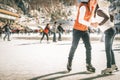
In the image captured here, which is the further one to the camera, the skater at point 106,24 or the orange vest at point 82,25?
the orange vest at point 82,25

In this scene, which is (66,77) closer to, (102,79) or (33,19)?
(102,79)

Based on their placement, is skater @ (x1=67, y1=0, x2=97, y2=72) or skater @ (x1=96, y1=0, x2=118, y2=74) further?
skater @ (x1=67, y1=0, x2=97, y2=72)

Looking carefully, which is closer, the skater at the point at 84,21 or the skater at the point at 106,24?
the skater at the point at 106,24

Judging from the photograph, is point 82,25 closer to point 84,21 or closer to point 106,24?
point 84,21

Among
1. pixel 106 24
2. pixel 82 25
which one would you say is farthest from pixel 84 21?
pixel 106 24

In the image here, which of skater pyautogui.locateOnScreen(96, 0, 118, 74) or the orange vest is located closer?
skater pyautogui.locateOnScreen(96, 0, 118, 74)

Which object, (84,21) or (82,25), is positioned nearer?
(84,21)

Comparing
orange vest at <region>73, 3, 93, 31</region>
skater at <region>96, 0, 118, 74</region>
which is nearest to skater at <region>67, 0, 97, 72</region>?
orange vest at <region>73, 3, 93, 31</region>

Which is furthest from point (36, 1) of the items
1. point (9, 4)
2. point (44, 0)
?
point (9, 4)

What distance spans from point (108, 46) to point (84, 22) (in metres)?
0.74

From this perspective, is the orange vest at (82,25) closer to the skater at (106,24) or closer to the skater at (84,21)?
the skater at (84,21)

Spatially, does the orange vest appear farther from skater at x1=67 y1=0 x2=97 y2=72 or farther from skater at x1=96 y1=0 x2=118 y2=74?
skater at x1=96 y1=0 x2=118 y2=74

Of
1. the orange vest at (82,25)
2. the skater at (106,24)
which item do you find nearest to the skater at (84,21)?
the orange vest at (82,25)

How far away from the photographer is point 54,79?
634 cm
